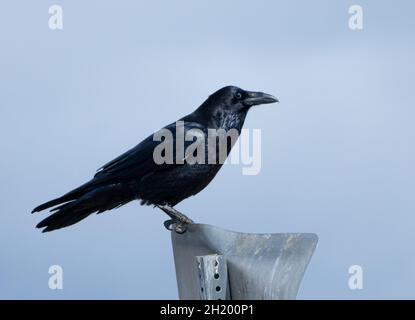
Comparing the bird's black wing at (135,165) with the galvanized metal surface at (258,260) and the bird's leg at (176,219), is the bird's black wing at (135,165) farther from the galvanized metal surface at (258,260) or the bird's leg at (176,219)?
the galvanized metal surface at (258,260)

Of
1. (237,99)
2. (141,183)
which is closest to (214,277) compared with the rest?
(141,183)

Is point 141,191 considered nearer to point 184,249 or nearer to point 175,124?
point 175,124

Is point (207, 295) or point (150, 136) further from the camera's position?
point (150, 136)

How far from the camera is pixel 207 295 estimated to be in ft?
16.7

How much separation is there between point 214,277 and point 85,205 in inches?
75.2

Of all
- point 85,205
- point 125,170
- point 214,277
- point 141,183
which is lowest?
point 214,277

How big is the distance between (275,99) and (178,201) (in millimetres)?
1203

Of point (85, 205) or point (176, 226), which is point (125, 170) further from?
point (176, 226)

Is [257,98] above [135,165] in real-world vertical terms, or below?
above

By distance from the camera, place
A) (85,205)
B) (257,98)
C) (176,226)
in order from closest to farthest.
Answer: (176,226) → (85,205) → (257,98)

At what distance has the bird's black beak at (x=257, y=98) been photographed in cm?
691

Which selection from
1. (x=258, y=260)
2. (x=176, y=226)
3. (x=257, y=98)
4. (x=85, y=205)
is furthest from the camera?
(x=257, y=98)

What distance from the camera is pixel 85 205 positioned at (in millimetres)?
6645
